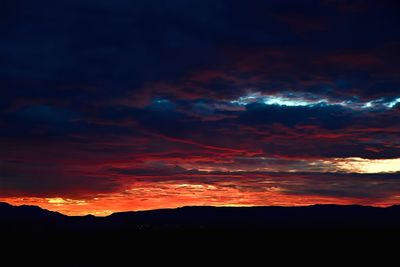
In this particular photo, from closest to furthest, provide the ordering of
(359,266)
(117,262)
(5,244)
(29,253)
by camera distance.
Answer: (359,266) → (117,262) → (29,253) → (5,244)

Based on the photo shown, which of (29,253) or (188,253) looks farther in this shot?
(29,253)

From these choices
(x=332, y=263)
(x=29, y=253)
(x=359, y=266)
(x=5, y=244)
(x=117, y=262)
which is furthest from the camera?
(x=5, y=244)

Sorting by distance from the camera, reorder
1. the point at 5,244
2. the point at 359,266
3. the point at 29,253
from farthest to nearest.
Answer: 1. the point at 5,244
2. the point at 29,253
3. the point at 359,266

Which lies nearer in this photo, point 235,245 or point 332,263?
point 332,263

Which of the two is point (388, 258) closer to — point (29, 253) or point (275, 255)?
point (275, 255)

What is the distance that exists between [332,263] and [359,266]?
5.70 meters

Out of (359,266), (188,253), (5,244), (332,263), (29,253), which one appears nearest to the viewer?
(359,266)

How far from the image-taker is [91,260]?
90.1 metres

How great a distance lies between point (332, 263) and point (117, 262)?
38.1 m

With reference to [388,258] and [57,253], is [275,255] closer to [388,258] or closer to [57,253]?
[388,258]

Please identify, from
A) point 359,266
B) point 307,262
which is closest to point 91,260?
point 307,262

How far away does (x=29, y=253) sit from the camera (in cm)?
10100

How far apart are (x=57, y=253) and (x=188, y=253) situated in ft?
93.3

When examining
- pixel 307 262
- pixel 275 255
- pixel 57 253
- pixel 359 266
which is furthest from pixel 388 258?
pixel 57 253
